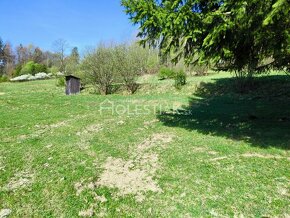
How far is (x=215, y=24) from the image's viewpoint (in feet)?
15.2

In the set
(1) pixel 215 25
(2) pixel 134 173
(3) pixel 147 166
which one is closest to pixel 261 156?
(3) pixel 147 166

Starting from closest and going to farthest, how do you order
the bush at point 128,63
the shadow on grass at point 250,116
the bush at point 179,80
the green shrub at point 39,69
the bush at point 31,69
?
the shadow on grass at point 250,116 < the bush at point 128,63 < the bush at point 179,80 < the bush at point 31,69 < the green shrub at point 39,69

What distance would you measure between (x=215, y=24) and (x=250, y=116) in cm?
523

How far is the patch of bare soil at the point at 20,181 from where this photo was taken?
162 inches

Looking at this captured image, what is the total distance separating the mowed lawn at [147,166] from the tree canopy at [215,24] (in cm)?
198

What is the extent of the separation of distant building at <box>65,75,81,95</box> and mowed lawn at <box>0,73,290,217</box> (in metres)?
9.28

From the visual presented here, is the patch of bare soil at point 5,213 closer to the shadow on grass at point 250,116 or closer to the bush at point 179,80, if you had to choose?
the shadow on grass at point 250,116

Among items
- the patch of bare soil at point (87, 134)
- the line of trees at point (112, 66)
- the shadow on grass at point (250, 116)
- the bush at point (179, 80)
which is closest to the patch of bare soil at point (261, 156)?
the shadow on grass at point (250, 116)

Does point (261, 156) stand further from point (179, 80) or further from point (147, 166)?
point (179, 80)

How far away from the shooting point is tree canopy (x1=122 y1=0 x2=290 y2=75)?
13.0 feet

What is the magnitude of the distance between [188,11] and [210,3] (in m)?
0.76

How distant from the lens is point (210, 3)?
16.1ft

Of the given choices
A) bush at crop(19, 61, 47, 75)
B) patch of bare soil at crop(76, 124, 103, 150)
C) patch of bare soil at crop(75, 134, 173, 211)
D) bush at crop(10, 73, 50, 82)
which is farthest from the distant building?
bush at crop(19, 61, 47, 75)

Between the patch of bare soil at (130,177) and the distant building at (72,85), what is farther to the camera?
the distant building at (72,85)
